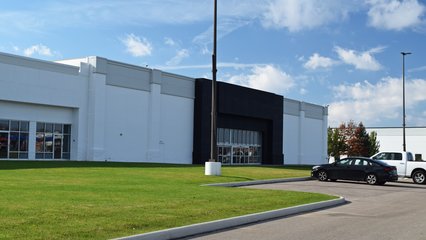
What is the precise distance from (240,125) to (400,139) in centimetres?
5669

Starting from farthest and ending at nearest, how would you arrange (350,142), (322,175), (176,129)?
(350,142) → (176,129) → (322,175)

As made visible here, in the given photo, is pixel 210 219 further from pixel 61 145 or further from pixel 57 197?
pixel 61 145

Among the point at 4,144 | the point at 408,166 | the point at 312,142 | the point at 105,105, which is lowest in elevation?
the point at 408,166

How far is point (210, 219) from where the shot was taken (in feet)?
37.7

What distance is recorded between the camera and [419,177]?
97.6 ft

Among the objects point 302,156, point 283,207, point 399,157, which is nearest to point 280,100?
point 302,156

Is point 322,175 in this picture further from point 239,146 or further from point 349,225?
point 239,146

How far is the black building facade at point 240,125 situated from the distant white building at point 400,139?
154 feet

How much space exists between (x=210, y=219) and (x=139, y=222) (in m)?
1.82

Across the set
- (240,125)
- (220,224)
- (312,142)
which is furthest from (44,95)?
(312,142)

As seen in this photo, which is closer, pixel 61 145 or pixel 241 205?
pixel 241 205

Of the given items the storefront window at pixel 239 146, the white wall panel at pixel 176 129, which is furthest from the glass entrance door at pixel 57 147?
the storefront window at pixel 239 146

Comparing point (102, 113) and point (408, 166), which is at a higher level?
point (102, 113)

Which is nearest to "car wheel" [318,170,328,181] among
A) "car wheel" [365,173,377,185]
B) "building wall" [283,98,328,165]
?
"car wheel" [365,173,377,185]
